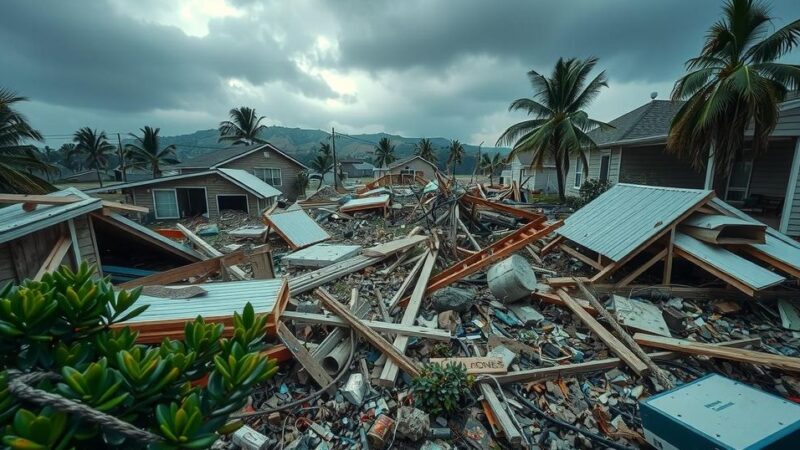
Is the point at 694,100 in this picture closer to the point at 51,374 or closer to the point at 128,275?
the point at 51,374

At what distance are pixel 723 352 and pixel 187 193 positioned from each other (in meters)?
22.1

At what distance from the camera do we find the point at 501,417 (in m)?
3.05

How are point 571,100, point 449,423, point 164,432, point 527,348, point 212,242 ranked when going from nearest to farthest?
point 164,432, point 449,423, point 527,348, point 212,242, point 571,100

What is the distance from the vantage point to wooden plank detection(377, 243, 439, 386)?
3.50 meters

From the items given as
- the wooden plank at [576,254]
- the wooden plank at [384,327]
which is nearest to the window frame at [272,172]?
the wooden plank at [384,327]

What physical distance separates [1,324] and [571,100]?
1750 cm

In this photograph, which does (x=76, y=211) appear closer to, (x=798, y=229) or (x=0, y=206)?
(x=0, y=206)

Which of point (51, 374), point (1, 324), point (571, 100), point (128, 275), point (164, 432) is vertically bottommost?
point (128, 275)

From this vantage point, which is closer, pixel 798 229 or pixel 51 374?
pixel 51 374

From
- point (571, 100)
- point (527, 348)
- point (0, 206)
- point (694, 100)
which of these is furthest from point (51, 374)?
point (571, 100)

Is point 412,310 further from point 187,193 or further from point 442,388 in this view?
point 187,193

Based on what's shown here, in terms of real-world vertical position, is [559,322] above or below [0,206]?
below

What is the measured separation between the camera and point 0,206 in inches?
180

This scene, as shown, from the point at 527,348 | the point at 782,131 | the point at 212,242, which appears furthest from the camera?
the point at 212,242
